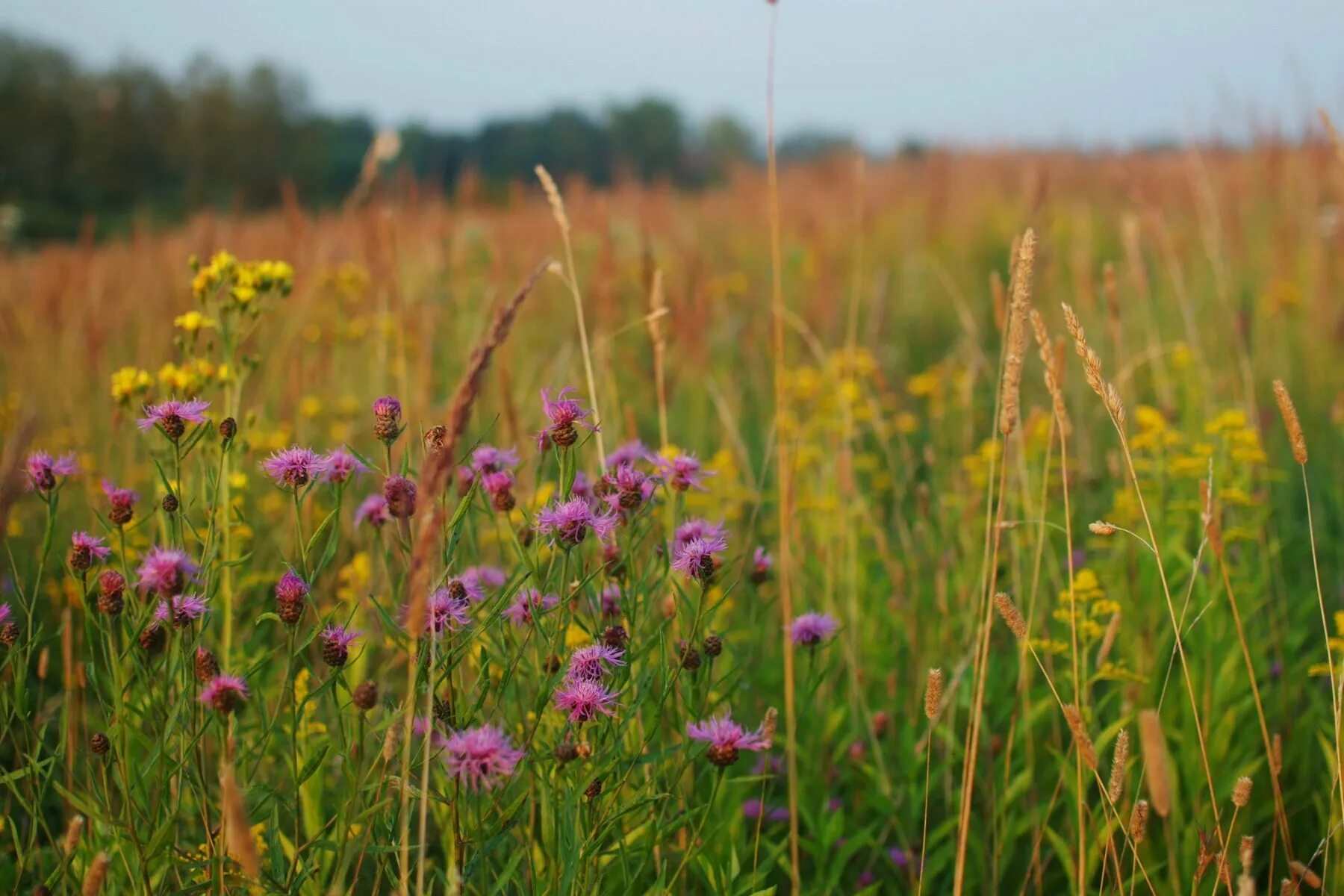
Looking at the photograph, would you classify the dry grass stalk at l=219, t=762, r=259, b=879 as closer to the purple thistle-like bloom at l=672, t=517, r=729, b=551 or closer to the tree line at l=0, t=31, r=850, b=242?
the purple thistle-like bloom at l=672, t=517, r=729, b=551

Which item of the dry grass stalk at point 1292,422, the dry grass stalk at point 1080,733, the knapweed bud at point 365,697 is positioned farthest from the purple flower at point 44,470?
the dry grass stalk at point 1292,422

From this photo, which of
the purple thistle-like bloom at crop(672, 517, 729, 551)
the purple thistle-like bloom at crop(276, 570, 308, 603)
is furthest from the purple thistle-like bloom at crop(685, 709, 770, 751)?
the purple thistle-like bloom at crop(276, 570, 308, 603)

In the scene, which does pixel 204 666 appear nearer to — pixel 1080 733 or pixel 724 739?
pixel 724 739

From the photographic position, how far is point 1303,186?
218 inches

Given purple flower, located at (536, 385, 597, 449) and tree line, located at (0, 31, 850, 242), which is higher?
tree line, located at (0, 31, 850, 242)

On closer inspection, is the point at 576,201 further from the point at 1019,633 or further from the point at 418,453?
the point at 1019,633

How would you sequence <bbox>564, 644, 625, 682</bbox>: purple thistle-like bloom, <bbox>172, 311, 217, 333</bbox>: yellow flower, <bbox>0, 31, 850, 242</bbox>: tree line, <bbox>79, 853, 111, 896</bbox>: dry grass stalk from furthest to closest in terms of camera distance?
<bbox>0, 31, 850, 242</bbox>: tree line → <bbox>172, 311, 217, 333</bbox>: yellow flower → <bbox>564, 644, 625, 682</bbox>: purple thistle-like bloom → <bbox>79, 853, 111, 896</bbox>: dry grass stalk

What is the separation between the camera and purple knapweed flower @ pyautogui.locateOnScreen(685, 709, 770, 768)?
101 centimetres

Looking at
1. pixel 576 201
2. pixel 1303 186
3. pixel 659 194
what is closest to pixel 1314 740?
pixel 1303 186

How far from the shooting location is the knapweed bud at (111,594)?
102cm

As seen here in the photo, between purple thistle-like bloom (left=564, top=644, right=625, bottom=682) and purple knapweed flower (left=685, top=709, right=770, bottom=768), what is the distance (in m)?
0.11

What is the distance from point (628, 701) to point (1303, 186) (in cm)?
592

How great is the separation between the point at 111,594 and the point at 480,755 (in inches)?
17.4

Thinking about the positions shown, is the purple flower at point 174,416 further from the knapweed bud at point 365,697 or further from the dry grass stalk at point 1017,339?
the dry grass stalk at point 1017,339
